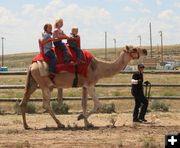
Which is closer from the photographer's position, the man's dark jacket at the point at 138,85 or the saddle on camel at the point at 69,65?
the saddle on camel at the point at 69,65

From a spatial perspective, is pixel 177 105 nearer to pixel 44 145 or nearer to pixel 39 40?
pixel 39 40

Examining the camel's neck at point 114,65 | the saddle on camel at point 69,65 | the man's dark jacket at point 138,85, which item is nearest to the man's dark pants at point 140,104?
the man's dark jacket at point 138,85

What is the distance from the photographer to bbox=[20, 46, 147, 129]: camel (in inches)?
476

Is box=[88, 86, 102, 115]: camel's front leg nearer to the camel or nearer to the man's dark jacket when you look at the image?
the camel

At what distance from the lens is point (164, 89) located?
107 ft

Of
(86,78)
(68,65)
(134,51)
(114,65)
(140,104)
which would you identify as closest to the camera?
(68,65)

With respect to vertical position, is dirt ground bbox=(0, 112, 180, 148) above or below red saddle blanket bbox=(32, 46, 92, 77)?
below

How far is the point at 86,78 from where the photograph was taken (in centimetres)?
1221

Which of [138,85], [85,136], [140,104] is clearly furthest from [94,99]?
[85,136]

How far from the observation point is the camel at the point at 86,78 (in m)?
12.1

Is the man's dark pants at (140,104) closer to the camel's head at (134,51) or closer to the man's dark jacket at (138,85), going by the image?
the man's dark jacket at (138,85)

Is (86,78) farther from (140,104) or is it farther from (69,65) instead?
(140,104)

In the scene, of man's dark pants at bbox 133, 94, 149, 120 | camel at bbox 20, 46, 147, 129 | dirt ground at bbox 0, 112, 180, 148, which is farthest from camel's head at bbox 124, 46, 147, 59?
dirt ground at bbox 0, 112, 180, 148

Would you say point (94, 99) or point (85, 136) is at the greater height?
point (94, 99)
